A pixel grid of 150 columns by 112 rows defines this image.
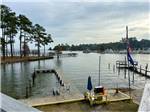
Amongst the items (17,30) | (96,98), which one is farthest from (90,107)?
(17,30)

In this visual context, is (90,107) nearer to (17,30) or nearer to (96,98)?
(96,98)

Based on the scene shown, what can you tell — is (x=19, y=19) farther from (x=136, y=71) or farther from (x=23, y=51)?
(x=136, y=71)

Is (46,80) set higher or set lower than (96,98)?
lower

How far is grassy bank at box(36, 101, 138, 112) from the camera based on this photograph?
13.4 m

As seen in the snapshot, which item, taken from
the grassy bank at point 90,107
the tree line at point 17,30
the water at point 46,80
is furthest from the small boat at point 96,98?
the tree line at point 17,30

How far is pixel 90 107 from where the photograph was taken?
14.1m

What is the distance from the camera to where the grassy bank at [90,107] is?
529 inches

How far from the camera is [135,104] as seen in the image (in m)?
14.7

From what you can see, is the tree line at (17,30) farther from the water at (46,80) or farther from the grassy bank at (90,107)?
the grassy bank at (90,107)

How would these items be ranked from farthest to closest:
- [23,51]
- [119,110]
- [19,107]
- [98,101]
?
[23,51]
[98,101]
[119,110]
[19,107]

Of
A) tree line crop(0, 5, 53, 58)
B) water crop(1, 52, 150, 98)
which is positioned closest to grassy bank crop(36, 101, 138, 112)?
water crop(1, 52, 150, 98)

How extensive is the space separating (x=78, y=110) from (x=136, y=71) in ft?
89.7

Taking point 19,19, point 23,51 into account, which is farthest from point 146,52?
point 19,19

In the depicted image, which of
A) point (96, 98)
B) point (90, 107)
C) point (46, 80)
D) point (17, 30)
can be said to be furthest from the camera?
point (17, 30)
